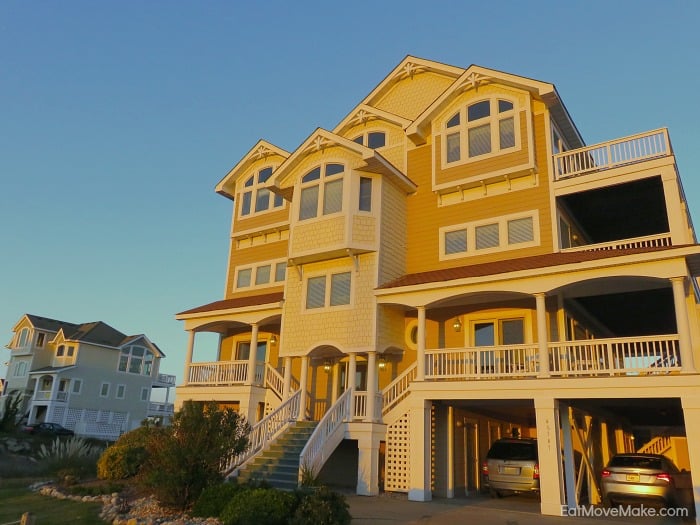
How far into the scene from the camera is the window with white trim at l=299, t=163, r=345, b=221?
1903 centimetres

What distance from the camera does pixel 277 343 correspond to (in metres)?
22.4

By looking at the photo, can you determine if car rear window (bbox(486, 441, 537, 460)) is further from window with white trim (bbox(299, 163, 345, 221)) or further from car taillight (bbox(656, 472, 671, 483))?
window with white trim (bbox(299, 163, 345, 221))

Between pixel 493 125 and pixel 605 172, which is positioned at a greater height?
pixel 493 125

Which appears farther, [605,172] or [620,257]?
[605,172]

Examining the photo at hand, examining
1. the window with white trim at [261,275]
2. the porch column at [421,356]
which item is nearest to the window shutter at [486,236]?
the porch column at [421,356]

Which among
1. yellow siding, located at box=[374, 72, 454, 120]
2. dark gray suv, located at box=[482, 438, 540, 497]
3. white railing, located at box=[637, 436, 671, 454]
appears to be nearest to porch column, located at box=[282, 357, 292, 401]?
dark gray suv, located at box=[482, 438, 540, 497]

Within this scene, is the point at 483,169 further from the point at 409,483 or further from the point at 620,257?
the point at 409,483

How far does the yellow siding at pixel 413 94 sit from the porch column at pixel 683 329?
12.3 metres

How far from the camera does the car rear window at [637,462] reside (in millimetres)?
13123

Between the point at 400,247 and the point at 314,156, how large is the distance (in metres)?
4.59

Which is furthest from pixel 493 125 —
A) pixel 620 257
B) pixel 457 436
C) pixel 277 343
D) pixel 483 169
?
pixel 277 343

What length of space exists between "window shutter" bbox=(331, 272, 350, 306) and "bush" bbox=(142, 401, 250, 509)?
6.29 metres

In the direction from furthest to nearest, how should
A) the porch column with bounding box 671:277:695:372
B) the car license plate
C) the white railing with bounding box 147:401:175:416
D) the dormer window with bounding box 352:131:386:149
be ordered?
the white railing with bounding box 147:401:175:416, the dormer window with bounding box 352:131:386:149, the car license plate, the porch column with bounding box 671:277:695:372

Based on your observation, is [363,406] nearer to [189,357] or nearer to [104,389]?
[189,357]
